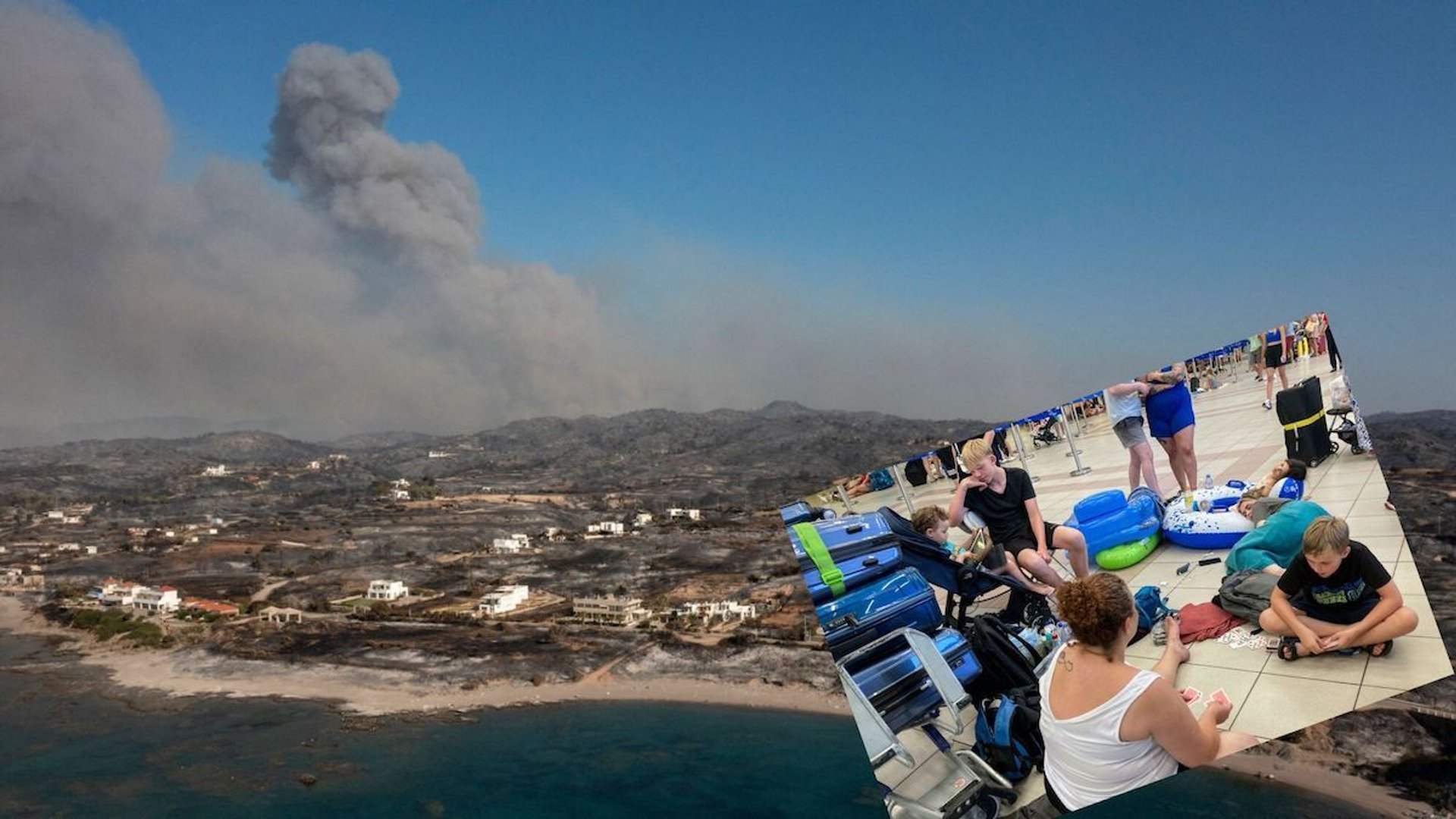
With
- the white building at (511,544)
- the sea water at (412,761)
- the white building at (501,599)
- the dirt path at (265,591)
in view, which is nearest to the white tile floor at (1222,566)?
the sea water at (412,761)

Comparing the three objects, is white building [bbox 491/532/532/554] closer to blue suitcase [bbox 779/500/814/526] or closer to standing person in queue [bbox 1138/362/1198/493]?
blue suitcase [bbox 779/500/814/526]

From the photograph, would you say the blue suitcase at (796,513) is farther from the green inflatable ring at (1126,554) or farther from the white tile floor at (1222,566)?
the green inflatable ring at (1126,554)

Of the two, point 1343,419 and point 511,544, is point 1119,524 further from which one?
point 511,544

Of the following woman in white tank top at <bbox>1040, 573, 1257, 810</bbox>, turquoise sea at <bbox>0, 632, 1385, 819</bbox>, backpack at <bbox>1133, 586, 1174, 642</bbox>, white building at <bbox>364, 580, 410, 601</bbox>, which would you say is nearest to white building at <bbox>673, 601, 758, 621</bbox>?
turquoise sea at <bbox>0, 632, 1385, 819</bbox>

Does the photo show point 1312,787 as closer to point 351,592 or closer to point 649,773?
point 649,773

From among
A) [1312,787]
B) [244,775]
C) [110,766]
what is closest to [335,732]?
[244,775]

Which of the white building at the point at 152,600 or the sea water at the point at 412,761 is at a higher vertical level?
the white building at the point at 152,600
